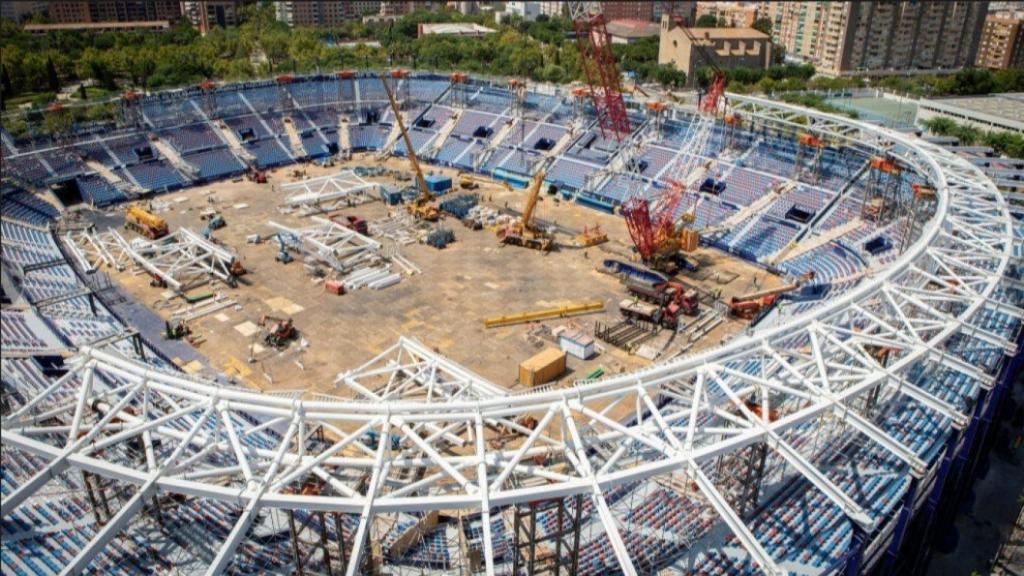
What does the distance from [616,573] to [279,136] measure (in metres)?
85.1

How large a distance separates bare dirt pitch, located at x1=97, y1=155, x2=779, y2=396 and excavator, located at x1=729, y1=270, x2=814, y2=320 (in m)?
1.54

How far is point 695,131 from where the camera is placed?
273ft

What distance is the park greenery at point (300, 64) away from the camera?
4961 inches

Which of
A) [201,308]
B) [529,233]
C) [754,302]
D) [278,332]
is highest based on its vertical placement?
[529,233]

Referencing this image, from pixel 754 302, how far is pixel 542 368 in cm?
2073

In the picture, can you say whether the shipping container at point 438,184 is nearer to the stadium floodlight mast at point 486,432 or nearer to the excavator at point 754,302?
→ the excavator at point 754,302

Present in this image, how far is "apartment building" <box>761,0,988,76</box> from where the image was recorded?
547 feet

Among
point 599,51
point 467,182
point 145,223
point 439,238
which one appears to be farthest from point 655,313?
point 145,223

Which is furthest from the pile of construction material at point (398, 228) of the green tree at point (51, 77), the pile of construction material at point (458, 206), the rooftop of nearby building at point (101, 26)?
the rooftop of nearby building at point (101, 26)

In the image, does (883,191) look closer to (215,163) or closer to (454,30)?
(215,163)

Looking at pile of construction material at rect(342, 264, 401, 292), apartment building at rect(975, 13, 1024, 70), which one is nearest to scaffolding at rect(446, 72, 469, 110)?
pile of construction material at rect(342, 264, 401, 292)

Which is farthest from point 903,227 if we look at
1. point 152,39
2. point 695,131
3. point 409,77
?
point 152,39

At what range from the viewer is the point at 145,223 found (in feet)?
231

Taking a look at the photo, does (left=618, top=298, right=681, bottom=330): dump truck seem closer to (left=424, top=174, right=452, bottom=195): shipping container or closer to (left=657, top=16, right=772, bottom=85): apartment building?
(left=424, top=174, right=452, bottom=195): shipping container
